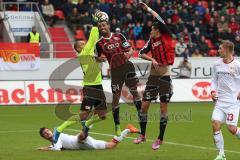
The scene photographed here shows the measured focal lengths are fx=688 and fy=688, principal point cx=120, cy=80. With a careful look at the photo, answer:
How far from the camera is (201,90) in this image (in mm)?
30672

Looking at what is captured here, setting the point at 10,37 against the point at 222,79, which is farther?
the point at 10,37

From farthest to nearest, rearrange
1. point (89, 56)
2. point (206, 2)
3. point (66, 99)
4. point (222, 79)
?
point (206, 2) < point (66, 99) < point (89, 56) < point (222, 79)

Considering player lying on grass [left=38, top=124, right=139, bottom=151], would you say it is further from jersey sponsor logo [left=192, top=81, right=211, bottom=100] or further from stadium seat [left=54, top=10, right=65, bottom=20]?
stadium seat [left=54, top=10, right=65, bottom=20]

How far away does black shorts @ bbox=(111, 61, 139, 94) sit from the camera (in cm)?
1656

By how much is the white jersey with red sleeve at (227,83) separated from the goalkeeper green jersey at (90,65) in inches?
129

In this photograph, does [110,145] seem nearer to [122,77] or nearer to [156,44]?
[122,77]

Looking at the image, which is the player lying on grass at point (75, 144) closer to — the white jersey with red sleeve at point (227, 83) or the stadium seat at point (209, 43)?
the white jersey with red sleeve at point (227, 83)

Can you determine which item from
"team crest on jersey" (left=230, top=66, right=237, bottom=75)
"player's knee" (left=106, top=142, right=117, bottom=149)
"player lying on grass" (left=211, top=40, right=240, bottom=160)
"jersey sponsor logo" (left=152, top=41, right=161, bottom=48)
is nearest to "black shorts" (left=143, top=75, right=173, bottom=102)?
"jersey sponsor logo" (left=152, top=41, right=161, bottom=48)

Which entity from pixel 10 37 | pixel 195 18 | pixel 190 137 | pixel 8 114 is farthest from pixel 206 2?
pixel 190 137

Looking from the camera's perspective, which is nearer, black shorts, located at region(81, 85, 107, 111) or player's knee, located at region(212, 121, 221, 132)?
player's knee, located at region(212, 121, 221, 132)

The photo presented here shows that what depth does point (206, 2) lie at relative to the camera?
1697 inches

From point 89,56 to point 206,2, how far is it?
28394 mm

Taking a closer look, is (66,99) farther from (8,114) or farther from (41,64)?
(41,64)

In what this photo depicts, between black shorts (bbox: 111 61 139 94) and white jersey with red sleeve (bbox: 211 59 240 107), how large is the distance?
3655 millimetres
